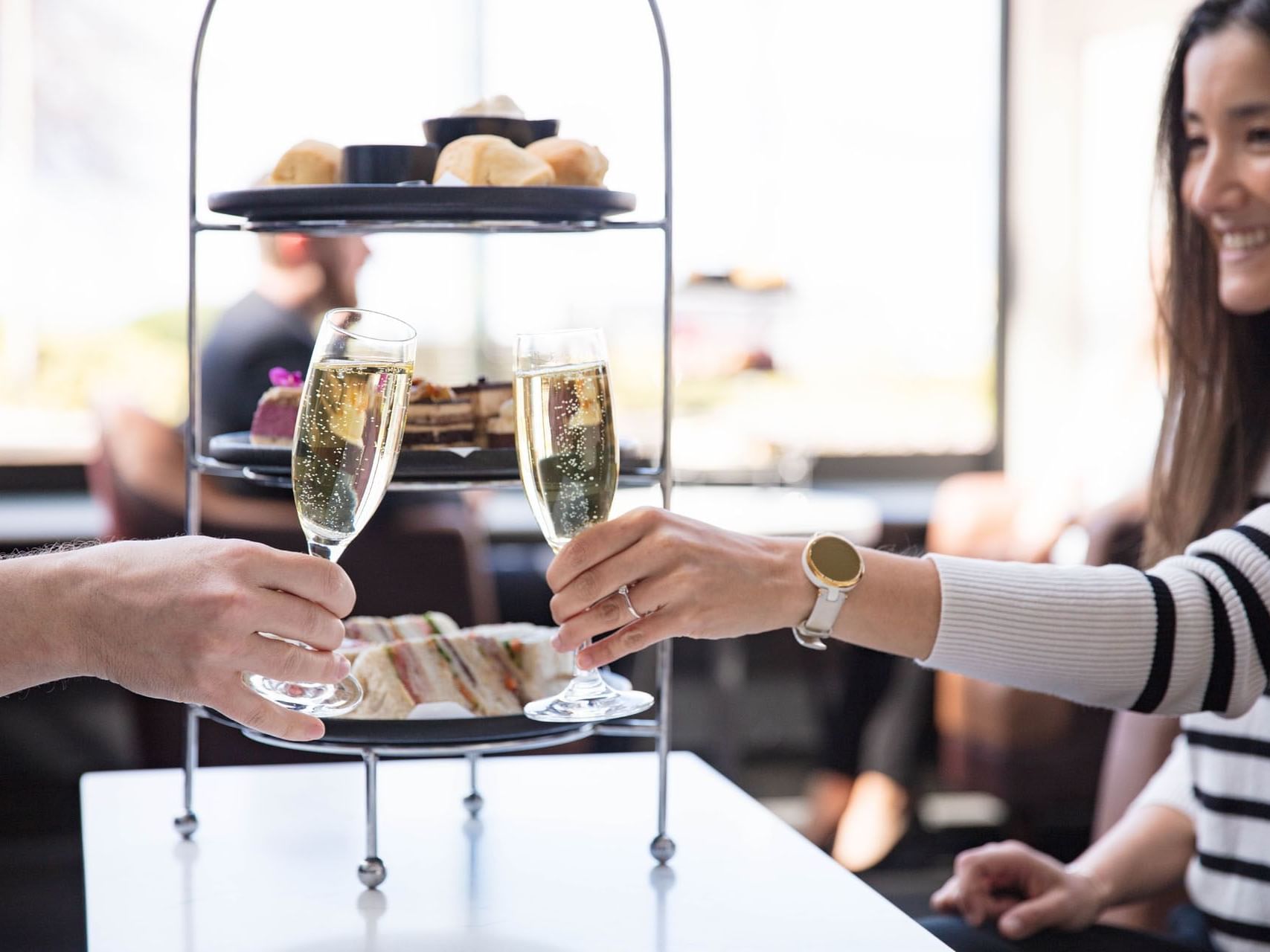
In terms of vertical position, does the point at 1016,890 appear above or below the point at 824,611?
below

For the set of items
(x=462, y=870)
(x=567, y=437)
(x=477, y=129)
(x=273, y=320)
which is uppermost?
(x=477, y=129)

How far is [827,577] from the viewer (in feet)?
3.92

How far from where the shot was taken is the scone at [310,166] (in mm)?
1241

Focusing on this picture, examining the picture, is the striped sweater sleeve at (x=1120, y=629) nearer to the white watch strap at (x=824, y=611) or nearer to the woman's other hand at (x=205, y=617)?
the white watch strap at (x=824, y=611)

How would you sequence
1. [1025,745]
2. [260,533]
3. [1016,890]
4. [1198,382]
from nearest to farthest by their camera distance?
→ 1. [1016,890]
2. [1198,382]
3. [260,533]
4. [1025,745]

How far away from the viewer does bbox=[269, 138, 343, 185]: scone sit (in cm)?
124

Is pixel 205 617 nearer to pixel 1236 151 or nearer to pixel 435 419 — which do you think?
pixel 435 419

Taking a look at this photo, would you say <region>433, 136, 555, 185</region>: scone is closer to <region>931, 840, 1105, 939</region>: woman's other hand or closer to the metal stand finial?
the metal stand finial

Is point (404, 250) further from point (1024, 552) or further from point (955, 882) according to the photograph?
point (955, 882)

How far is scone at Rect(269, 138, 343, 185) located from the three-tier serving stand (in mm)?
36

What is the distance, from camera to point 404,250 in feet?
14.3

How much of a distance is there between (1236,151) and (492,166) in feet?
3.00

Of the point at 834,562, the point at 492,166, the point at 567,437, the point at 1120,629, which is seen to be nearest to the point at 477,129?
the point at 492,166

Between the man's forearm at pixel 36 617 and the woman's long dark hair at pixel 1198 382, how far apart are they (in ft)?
4.08
